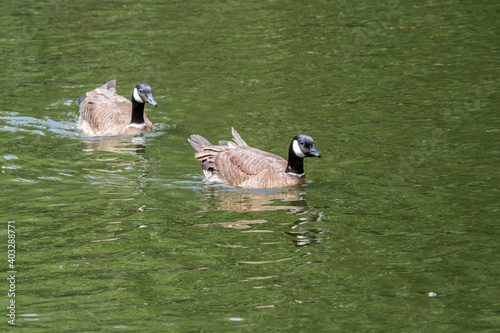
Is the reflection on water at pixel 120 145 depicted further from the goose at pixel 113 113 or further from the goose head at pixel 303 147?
the goose head at pixel 303 147

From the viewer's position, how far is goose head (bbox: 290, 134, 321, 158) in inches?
519

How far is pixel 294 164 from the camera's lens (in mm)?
13438

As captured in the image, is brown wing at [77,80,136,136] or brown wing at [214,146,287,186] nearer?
brown wing at [214,146,287,186]

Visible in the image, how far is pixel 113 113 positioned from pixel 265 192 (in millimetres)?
5955

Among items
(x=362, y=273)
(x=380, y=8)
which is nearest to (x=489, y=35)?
(x=380, y=8)

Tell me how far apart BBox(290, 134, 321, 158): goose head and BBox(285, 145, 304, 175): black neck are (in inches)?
2.2

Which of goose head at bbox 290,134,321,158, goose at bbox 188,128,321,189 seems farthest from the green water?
goose head at bbox 290,134,321,158

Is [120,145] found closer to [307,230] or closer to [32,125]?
[32,125]

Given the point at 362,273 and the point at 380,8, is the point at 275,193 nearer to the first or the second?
the point at 362,273

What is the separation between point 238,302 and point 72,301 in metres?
1.88

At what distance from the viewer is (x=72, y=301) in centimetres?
909

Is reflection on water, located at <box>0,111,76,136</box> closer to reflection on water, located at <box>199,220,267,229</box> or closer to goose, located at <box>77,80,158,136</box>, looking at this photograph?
goose, located at <box>77,80,158,136</box>

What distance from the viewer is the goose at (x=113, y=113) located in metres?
17.4

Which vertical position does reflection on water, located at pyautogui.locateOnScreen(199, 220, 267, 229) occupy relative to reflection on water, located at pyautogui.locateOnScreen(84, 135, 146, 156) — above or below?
below
